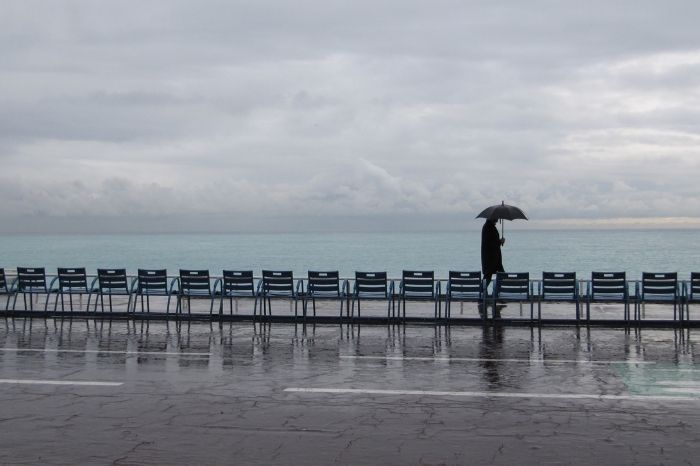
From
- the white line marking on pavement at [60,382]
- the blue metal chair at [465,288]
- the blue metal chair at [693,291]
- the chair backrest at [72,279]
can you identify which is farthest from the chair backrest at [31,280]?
the blue metal chair at [693,291]

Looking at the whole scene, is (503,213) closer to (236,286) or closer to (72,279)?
(236,286)

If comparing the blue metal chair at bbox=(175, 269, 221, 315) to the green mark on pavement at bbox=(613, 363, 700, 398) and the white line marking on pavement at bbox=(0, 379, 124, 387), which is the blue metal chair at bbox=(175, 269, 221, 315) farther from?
the green mark on pavement at bbox=(613, 363, 700, 398)

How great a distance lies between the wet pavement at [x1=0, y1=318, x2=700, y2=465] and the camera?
24.8 feet

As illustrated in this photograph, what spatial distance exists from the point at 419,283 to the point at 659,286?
500cm

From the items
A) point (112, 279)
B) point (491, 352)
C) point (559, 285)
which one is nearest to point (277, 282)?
point (112, 279)

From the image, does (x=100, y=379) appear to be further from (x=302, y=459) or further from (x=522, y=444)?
(x=522, y=444)

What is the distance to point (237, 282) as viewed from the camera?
62.3 feet

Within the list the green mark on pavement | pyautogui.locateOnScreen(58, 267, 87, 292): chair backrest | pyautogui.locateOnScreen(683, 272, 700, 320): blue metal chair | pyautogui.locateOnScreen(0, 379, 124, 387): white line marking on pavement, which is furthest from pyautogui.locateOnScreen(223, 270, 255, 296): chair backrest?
pyautogui.locateOnScreen(683, 272, 700, 320): blue metal chair

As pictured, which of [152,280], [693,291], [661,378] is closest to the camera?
[661,378]

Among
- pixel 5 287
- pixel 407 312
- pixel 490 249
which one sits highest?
pixel 490 249

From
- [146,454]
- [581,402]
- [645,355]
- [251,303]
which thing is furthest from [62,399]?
[251,303]

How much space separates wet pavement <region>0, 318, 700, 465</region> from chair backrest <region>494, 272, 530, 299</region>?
6.05 ft

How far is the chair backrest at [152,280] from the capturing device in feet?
62.9

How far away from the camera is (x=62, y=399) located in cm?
989
